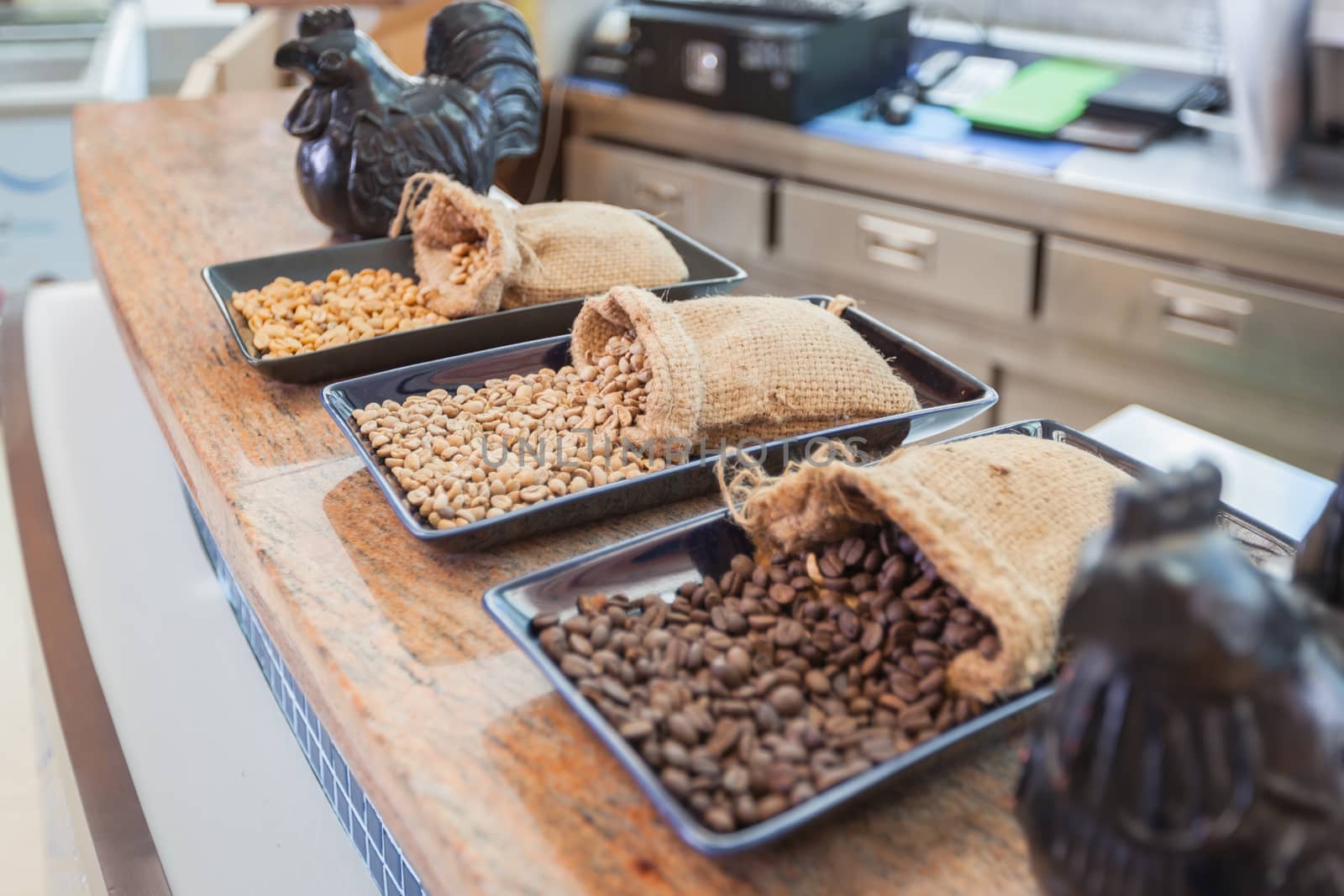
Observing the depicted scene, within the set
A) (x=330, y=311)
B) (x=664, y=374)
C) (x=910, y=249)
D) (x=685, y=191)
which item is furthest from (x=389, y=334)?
(x=685, y=191)

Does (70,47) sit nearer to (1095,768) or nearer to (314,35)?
(314,35)

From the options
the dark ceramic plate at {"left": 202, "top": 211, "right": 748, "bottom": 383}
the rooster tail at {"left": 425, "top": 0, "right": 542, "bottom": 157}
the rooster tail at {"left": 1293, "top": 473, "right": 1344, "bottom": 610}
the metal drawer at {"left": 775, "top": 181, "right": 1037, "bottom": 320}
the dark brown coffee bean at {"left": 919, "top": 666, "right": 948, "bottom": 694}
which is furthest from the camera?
the metal drawer at {"left": 775, "top": 181, "right": 1037, "bottom": 320}

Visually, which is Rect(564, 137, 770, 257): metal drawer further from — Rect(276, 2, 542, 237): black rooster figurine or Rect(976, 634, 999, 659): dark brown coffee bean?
Rect(976, 634, 999, 659): dark brown coffee bean

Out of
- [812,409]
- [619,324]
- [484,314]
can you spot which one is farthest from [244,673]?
[812,409]

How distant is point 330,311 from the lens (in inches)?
51.8

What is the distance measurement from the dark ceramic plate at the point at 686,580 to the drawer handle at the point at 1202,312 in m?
1.41

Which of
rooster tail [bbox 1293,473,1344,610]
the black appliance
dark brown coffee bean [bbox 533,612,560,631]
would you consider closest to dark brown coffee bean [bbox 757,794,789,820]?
dark brown coffee bean [bbox 533,612,560,631]

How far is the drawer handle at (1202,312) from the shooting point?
2213 mm

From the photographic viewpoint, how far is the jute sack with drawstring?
50.7 inches

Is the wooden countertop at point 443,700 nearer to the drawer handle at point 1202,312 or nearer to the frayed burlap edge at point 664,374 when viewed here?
the frayed burlap edge at point 664,374

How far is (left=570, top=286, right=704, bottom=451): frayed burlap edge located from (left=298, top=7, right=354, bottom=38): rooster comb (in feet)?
2.17

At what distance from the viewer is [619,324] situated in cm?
112

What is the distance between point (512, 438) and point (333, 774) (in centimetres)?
38

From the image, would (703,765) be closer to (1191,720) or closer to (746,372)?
(1191,720)
